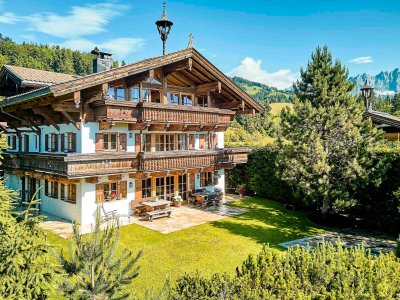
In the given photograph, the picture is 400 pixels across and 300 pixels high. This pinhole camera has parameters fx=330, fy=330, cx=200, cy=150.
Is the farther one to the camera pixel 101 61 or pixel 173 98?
pixel 101 61

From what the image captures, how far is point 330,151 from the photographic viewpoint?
781 inches

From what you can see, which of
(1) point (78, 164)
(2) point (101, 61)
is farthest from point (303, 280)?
(2) point (101, 61)

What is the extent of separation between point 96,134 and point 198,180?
377 inches

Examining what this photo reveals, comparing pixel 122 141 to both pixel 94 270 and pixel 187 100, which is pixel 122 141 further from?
pixel 94 270

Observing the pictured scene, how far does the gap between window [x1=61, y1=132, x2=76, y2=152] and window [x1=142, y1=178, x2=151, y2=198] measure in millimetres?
5228

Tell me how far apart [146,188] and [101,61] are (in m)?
10.8

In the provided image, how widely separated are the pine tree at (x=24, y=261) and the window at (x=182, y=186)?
63.7 feet

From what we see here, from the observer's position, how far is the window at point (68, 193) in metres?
20.4

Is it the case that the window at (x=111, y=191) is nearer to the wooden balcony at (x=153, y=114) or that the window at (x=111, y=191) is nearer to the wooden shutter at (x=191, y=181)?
the wooden balcony at (x=153, y=114)

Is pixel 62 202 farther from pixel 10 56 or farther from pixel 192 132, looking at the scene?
pixel 10 56

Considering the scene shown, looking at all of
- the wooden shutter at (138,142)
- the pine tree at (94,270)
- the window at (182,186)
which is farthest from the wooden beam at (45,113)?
the pine tree at (94,270)

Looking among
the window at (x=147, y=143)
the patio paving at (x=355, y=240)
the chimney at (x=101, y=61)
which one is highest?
the chimney at (x=101, y=61)

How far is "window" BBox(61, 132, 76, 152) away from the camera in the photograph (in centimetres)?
2071

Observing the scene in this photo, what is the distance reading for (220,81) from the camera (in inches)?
1007
